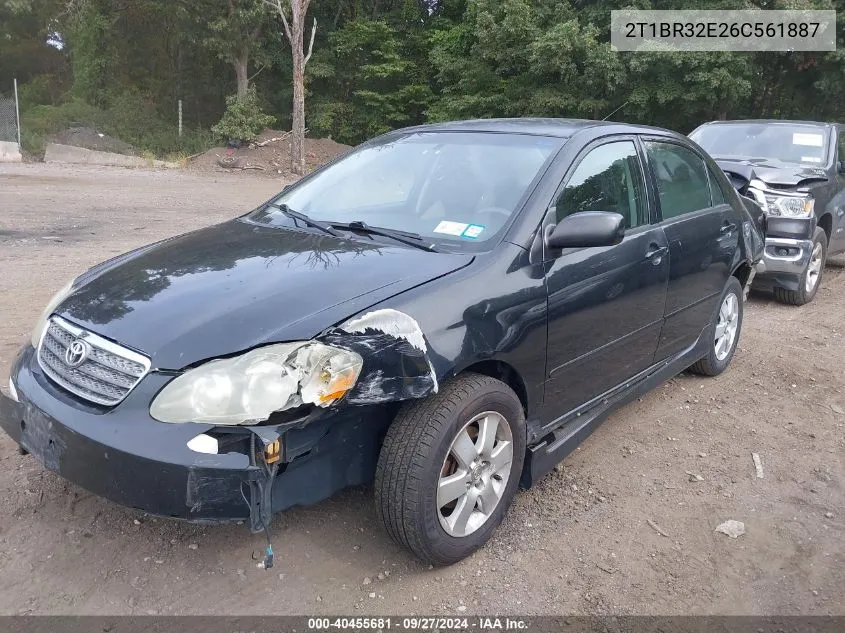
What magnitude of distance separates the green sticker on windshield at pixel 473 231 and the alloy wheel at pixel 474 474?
0.78 meters

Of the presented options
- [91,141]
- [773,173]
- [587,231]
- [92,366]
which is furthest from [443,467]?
[91,141]

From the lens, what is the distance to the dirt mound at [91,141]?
25.9 metres

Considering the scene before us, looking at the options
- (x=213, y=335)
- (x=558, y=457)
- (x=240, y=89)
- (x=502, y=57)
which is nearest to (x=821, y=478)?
(x=558, y=457)

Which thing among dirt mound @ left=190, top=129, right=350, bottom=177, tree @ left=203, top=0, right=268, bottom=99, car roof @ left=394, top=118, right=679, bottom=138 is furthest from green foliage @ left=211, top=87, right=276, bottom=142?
car roof @ left=394, top=118, right=679, bottom=138

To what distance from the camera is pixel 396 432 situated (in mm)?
2502

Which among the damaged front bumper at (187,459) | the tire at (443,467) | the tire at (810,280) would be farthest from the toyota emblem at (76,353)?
the tire at (810,280)

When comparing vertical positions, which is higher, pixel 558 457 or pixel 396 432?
pixel 396 432

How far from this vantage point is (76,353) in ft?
8.16

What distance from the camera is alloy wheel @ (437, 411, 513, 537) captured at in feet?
8.62

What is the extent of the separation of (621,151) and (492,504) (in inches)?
78.5

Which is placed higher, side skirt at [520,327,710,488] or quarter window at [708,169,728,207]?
quarter window at [708,169,728,207]

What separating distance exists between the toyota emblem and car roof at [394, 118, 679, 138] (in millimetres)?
2182

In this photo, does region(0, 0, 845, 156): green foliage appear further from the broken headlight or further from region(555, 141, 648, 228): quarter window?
the broken headlight

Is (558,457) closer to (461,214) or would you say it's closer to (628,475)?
(628,475)
